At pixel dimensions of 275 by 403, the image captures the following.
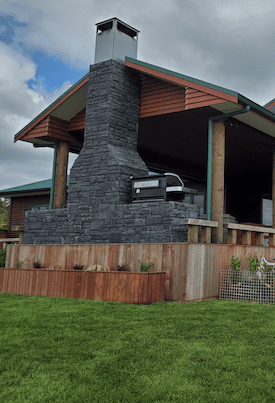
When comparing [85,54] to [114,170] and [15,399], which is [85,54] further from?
[15,399]

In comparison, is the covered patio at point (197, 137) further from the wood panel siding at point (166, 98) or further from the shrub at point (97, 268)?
the shrub at point (97, 268)

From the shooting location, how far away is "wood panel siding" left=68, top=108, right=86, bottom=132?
42.7 feet

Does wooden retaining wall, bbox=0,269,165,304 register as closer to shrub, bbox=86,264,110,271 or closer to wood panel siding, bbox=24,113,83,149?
shrub, bbox=86,264,110,271

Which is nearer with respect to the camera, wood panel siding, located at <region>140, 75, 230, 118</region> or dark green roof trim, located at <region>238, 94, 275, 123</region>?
dark green roof trim, located at <region>238, 94, 275, 123</region>

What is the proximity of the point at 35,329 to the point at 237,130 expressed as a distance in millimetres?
8611

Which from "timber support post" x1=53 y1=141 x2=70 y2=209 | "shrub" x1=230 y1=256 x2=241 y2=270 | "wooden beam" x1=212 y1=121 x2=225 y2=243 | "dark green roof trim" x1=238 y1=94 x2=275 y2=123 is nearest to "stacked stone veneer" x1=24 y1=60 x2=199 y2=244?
"wooden beam" x1=212 y1=121 x2=225 y2=243

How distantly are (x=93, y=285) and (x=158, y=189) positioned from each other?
3052mm

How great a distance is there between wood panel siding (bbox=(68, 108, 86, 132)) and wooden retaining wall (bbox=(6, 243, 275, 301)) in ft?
15.2

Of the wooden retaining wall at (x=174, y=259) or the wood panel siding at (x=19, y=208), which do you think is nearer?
the wooden retaining wall at (x=174, y=259)

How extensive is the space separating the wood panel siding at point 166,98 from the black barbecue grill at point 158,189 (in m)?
1.95

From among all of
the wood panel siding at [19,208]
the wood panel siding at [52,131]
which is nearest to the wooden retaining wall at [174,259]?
Answer: the wood panel siding at [52,131]

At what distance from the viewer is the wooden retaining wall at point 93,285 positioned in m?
7.42

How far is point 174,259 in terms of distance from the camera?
26.3ft

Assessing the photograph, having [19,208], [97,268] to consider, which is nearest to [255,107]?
[97,268]
